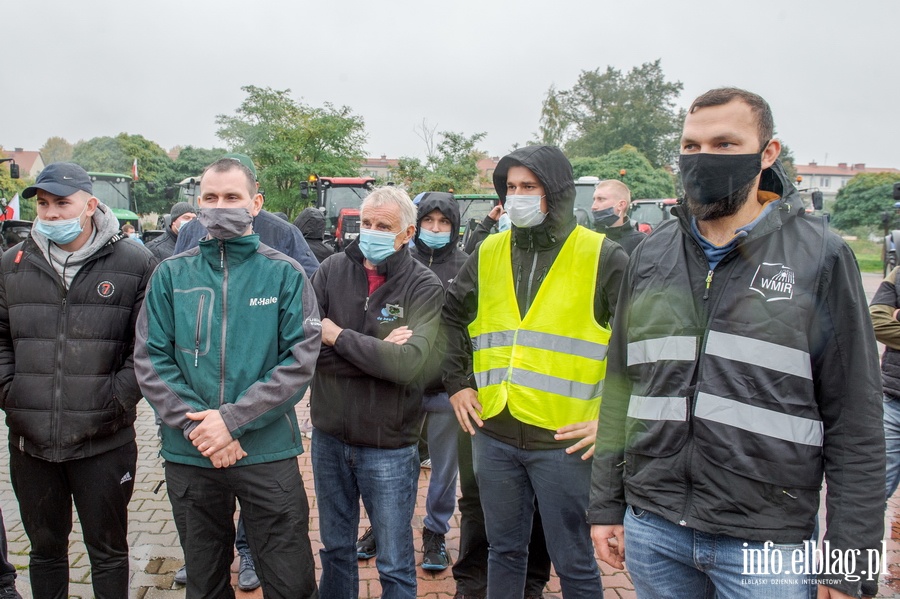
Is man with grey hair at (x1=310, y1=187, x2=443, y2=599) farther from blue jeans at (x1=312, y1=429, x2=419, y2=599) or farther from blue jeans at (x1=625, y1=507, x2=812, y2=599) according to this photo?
blue jeans at (x1=625, y1=507, x2=812, y2=599)

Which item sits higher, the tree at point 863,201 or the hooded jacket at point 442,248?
the tree at point 863,201

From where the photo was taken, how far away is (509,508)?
269 centimetres

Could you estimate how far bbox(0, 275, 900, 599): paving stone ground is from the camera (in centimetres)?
341

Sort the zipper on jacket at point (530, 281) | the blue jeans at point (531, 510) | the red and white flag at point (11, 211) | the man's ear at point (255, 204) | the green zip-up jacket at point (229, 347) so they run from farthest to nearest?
the red and white flag at point (11, 211) → the man's ear at point (255, 204) → the zipper on jacket at point (530, 281) → the blue jeans at point (531, 510) → the green zip-up jacket at point (229, 347)

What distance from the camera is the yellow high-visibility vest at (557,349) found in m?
2.54

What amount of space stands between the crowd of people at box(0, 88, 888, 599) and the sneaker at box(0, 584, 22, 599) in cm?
A: 4

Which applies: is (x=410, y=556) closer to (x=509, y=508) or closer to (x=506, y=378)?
(x=509, y=508)

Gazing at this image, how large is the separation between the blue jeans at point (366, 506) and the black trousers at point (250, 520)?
301mm

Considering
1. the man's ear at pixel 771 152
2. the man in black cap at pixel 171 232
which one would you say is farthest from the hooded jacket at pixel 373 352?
the man in black cap at pixel 171 232

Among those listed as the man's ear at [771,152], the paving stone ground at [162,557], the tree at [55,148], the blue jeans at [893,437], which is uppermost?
the tree at [55,148]

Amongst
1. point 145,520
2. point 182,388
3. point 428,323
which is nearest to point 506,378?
point 428,323

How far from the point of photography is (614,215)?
5.59 metres

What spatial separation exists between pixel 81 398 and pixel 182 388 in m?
0.69

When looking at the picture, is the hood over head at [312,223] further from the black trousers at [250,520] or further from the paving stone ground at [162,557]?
the black trousers at [250,520]
